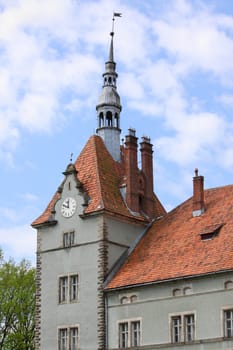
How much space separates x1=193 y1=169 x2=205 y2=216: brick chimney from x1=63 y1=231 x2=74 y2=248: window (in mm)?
7540

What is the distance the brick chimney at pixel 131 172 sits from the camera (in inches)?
2142

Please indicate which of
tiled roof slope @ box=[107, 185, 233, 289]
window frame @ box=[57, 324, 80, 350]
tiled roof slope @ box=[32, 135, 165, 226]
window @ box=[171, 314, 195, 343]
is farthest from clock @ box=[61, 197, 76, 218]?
window @ box=[171, 314, 195, 343]

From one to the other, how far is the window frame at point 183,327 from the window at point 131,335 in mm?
2335

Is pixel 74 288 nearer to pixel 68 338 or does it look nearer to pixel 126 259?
pixel 68 338

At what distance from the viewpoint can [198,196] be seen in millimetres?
51594

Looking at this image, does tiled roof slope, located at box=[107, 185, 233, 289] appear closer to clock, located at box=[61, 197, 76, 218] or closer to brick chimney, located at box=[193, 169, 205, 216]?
brick chimney, located at box=[193, 169, 205, 216]

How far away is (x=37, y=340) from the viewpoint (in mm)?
52500

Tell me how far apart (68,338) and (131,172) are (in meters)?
11.0

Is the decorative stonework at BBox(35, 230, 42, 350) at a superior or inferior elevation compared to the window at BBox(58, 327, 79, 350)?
superior

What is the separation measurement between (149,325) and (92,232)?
7.28 meters

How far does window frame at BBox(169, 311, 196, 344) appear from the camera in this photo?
45531 mm

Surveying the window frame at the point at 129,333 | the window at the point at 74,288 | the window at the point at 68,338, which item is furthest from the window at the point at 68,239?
the window frame at the point at 129,333

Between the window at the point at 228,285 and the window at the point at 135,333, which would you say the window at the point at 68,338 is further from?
the window at the point at 228,285

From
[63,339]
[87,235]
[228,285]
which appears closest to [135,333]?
[63,339]
